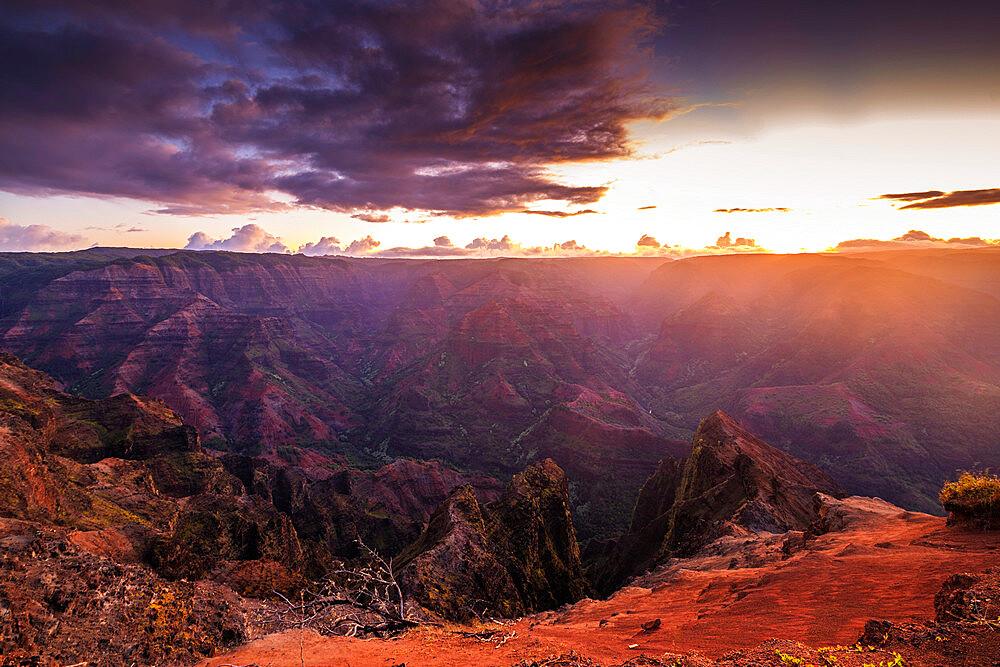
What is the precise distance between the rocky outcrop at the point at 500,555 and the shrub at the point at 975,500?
670 inches

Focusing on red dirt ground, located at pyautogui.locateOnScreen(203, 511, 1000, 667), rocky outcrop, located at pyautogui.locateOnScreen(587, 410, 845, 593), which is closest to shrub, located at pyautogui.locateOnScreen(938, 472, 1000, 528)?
red dirt ground, located at pyautogui.locateOnScreen(203, 511, 1000, 667)

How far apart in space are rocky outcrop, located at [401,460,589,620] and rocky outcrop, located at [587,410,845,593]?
318 inches

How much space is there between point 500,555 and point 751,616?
699 inches

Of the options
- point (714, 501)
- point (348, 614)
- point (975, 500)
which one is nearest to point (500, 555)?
point (348, 614)

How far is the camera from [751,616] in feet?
32.1

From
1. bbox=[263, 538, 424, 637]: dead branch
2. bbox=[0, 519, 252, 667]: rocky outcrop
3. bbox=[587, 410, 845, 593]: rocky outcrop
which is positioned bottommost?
bbox=[587, 410, 845, 593]: rocky outcrop

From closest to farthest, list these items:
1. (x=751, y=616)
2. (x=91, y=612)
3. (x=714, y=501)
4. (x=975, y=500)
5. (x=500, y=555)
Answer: (x=91, y=612), (x=751, y=616), (x=975, y=500), (x=500, y=555), (x=714, y=501)

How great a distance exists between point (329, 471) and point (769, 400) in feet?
351

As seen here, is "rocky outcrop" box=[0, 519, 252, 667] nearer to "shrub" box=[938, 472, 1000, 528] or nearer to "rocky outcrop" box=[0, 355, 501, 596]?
"rocky outcrop" box=[0, 355, 501, 596]

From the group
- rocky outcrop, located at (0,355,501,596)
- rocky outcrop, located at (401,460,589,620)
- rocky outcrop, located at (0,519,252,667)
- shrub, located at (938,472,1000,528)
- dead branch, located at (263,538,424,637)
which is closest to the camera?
rocky outcrop, located at (0,519,252,667)

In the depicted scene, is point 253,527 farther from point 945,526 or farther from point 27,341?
point 27,341

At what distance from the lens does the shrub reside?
10898 mm

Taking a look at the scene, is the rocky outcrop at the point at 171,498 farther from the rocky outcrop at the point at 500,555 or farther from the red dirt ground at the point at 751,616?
the red dirt ground at the point at 751,616

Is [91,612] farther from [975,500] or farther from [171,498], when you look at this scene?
[171,498]
